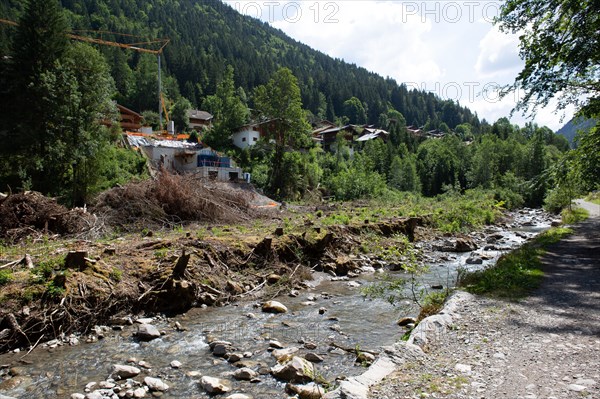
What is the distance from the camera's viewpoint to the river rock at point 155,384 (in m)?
6.45

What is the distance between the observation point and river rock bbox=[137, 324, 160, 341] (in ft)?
28.3

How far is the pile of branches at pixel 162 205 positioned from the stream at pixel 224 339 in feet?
29.3

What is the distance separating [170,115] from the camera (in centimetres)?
7706

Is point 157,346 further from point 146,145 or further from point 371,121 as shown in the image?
point 371,121

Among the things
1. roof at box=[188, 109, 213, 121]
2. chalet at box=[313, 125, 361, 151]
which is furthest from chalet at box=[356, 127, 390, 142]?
roof at box=[188, 109, 213, 121]

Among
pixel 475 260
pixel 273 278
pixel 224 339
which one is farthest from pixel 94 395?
pixel 475 260

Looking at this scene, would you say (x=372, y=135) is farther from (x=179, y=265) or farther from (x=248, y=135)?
(x=179, y=265)

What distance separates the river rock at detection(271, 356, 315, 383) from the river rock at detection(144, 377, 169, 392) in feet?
6.15

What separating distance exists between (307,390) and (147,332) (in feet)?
14.9

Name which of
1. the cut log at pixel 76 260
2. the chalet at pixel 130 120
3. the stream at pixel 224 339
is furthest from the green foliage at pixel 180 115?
the stream at pixel 224 339

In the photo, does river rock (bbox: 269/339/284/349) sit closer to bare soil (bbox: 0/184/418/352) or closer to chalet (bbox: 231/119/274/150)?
bare soil (bbox: 0/184/418/352)

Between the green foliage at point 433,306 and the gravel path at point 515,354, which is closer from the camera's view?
the gravel path at point 515,354

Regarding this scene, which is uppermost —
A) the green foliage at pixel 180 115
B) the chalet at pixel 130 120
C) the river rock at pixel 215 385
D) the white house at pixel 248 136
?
the green foliage at pixel 180 115

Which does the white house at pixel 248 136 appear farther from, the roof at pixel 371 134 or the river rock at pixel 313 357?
the river rock at pixel 313 357
